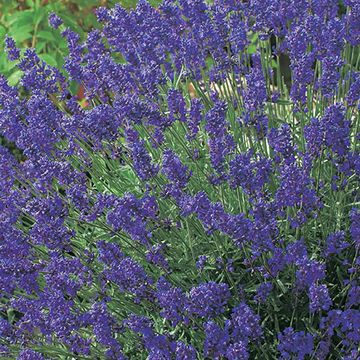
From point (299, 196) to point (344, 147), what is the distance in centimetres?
26

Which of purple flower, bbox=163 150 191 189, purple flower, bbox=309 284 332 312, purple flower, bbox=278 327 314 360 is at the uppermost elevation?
purple flower, bbox=163 150 191 189

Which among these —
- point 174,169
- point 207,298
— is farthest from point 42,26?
point 207,298

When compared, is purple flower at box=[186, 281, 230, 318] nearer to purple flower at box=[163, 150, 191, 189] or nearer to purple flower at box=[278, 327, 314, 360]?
purple flower at box=[278, 327, 314, 360]

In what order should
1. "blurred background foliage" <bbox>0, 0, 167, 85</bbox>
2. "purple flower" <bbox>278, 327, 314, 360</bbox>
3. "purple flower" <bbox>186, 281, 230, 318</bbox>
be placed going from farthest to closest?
"blurred background foliage" <bbox>0, 0, 167, 85</bbox>
"purple flower" <bbox>278, 327, 314, 360</bbox>
"purple flower" <bbox>186, 281, 230, 318</bbox>

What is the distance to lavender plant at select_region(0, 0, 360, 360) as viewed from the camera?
268 cm

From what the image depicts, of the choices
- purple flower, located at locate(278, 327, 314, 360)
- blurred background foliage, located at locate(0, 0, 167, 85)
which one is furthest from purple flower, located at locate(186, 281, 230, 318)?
blurred background foliage, located at locate(0, 0, 167, 85)

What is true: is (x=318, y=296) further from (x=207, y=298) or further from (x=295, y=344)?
(x=207, y=298)

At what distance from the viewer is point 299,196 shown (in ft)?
8.86

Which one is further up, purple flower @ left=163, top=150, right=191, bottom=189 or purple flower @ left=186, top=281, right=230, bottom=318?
purple flower @ left=163, top=150, right=191, bottom=189

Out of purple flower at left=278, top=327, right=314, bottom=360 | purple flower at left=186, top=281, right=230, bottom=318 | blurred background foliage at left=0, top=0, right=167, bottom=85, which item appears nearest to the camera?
purple flower at left=186, top=281, right=230, bottom=318

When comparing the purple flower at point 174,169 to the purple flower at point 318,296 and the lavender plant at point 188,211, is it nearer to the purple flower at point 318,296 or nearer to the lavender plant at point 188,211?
the lavender plant at point 188,211

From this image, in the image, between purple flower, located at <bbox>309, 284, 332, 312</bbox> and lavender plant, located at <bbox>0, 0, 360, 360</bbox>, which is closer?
purple flower, located at <bbox>309, 284, 332, 312</bbox>

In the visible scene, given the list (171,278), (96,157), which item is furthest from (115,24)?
(171,278)

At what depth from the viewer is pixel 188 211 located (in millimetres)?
2742
